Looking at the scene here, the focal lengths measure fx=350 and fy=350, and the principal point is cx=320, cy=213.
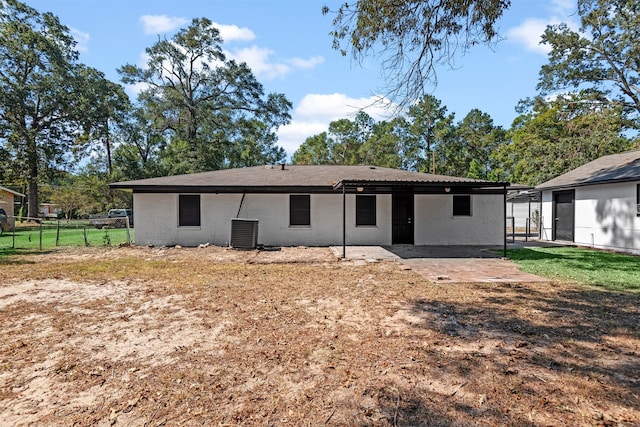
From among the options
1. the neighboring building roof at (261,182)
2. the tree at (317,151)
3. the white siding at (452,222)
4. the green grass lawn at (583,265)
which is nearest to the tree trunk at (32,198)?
the neighboring building roof at (261,182)

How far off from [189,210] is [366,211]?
6.73m

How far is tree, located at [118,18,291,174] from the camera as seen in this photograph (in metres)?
30.0

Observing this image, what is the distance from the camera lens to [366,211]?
13.5 m

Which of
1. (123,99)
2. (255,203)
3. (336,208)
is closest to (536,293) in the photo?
(336,208)

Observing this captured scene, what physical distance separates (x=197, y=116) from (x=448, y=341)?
103 ft

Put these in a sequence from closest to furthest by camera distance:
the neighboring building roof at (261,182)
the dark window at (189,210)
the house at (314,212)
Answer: the neighboring building roof at (261,182) < the house at (314,212) < the dark window at (189,210)

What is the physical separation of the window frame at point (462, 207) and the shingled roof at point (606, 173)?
3841 millimetres

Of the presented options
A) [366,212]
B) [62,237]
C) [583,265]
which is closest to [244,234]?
[366,212]

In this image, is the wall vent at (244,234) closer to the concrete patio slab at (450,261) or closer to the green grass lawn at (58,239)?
the concrete patio slab at (450,261)

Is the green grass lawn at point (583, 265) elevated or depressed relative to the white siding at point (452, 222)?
depressed

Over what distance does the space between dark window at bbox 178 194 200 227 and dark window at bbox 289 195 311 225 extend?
11.5 feet

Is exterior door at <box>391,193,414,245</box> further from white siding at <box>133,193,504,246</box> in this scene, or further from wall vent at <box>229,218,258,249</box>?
wall vent at <box>229,218,258,249</box>

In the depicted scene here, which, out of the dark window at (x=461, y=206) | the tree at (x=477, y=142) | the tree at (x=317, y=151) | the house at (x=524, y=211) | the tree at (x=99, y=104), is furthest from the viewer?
the tree at (x=317, y=151)

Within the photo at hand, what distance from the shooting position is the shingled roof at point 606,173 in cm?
1166
